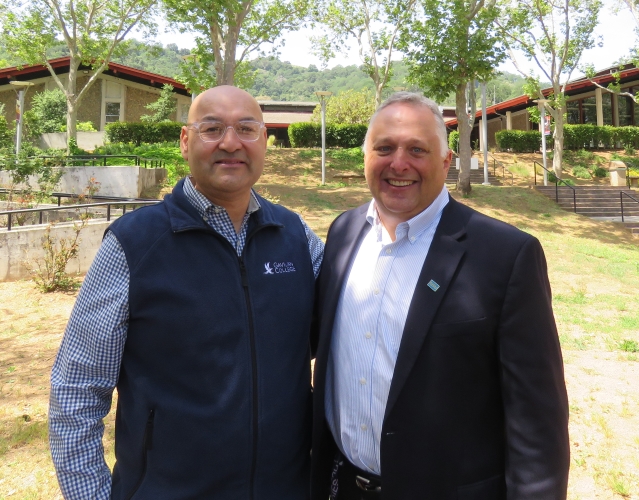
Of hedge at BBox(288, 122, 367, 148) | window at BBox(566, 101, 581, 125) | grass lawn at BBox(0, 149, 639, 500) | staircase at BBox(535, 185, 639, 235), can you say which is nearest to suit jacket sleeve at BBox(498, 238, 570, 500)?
grass lawn at BBox(0, 149, 639, 500)

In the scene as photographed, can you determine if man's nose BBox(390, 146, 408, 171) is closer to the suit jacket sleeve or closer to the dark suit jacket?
the dark suit jacket

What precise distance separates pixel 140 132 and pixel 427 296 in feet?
92.4

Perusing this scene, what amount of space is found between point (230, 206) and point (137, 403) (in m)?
0.90

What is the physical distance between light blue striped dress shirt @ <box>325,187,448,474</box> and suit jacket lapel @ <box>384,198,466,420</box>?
9 cm

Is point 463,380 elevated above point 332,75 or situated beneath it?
situated beneath

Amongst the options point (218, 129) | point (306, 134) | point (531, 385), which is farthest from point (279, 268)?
point (306, 134)

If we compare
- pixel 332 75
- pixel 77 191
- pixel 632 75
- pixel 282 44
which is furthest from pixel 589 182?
pixel 332 75

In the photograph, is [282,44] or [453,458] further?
[282,44]

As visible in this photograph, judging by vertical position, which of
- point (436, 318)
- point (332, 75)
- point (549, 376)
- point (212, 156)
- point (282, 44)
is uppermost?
point (332, 75)

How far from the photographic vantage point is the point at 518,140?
32.6 meters

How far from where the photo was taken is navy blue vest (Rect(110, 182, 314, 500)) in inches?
79.7

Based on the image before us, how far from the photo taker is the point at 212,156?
7.49 feet

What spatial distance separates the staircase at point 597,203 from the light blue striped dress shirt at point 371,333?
19255mm

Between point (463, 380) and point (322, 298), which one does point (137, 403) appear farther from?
point (463, 380)
